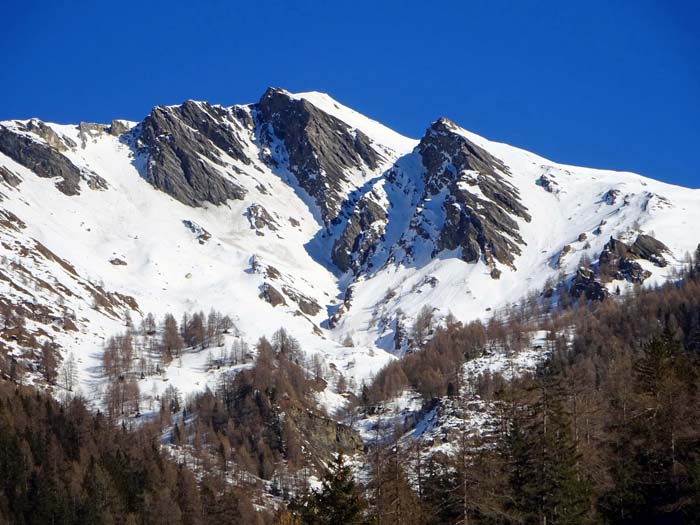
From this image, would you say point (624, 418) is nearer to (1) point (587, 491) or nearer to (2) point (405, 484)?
(1) point (587, 491)

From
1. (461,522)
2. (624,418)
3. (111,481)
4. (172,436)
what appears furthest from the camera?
(172,436)

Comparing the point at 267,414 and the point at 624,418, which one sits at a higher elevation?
the point at 267,414

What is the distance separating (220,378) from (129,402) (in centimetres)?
2274

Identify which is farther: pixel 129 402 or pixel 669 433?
pixel 129 402

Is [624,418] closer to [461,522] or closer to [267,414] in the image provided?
[461,522]

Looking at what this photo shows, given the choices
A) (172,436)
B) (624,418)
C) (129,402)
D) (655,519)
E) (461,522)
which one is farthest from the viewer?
(129,402)

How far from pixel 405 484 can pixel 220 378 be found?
141m

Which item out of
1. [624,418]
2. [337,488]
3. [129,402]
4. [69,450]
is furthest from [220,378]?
[337,488]

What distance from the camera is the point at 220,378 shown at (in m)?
199

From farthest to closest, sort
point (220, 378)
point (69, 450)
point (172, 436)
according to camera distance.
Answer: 1. point (220, 378)
2. point (172, 436)
3. point (69, 450)

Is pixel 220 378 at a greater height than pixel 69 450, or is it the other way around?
pixel 220 378

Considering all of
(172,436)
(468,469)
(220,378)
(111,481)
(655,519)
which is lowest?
(655,519)

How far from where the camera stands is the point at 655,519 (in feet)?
213

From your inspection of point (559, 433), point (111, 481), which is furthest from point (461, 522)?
point (111, 481)
